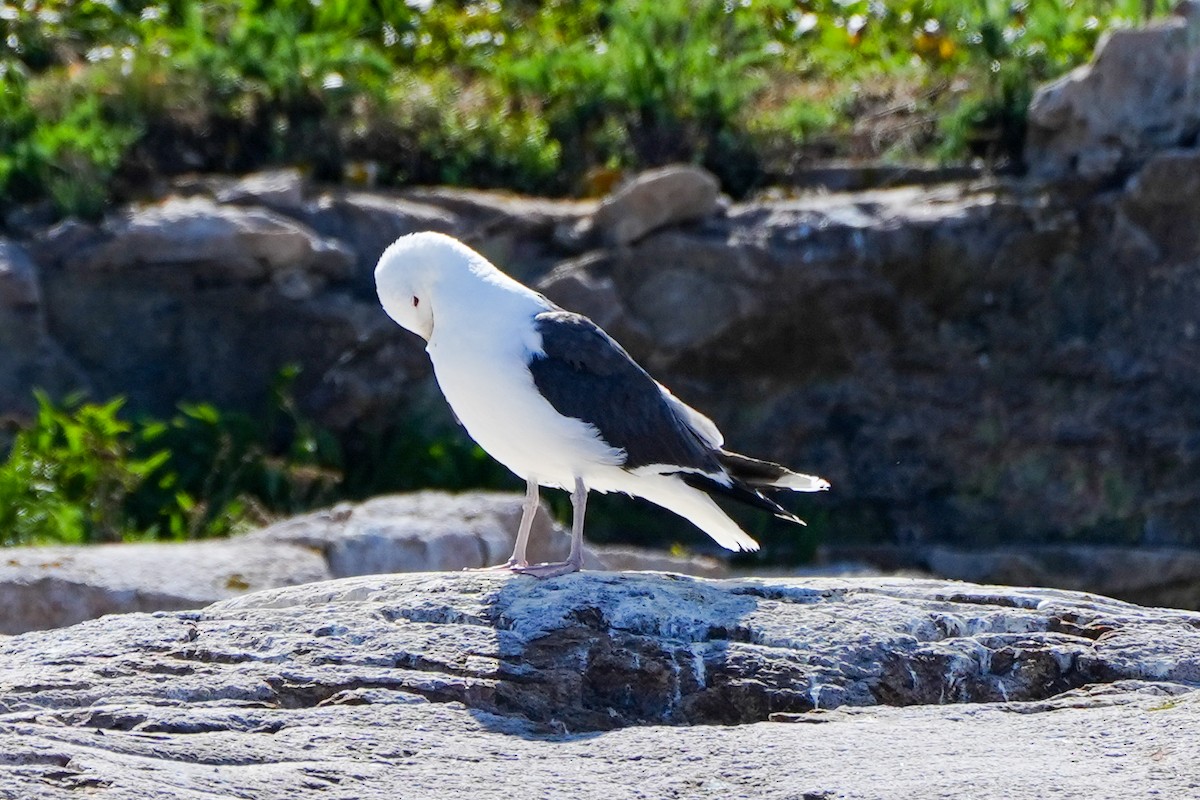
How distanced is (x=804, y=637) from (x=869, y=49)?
8791 millimetres

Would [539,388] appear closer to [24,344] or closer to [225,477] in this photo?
[225,477]

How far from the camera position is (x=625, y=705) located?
4.70m

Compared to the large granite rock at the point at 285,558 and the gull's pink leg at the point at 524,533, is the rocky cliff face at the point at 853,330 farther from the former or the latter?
the gull's pink leg at the point at 524,533

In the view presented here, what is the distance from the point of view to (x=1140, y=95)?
10.2 m

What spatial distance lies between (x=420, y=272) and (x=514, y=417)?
22.9 inches

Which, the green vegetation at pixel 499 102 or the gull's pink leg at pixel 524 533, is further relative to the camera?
the green vegetation at pixel 499 102

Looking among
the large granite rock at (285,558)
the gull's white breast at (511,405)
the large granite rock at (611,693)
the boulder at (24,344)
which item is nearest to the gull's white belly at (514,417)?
the gull's white breast at (511,405)

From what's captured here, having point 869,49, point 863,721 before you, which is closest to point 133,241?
point 869,49

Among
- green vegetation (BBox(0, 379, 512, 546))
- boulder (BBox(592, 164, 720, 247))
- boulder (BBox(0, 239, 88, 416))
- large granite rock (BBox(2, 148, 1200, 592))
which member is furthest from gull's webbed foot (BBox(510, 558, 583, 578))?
boulder (BBox(0, 239, 88, 416))

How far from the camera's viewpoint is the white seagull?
561cm

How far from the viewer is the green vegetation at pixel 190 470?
29.5 ft

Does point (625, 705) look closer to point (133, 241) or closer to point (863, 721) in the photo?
point (863, 721)

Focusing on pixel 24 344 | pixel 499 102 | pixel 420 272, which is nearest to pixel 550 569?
pixel 420 272

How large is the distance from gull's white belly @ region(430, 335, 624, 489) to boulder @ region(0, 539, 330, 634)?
7.16 ft
